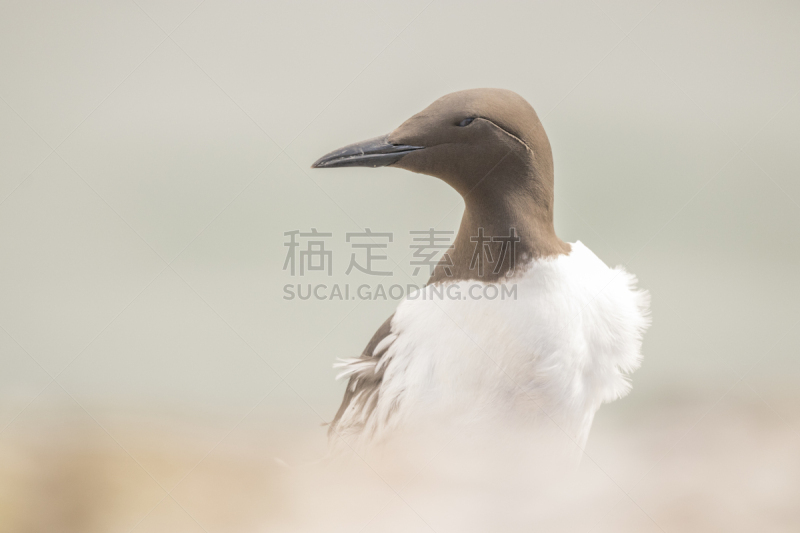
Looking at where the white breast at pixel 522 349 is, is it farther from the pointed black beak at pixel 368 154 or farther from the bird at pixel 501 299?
the pointed black beak at pixel 368 154

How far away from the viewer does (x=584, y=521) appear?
0.85 m

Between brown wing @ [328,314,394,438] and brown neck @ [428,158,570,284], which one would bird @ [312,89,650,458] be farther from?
brown wing @ [328,314,394,438]

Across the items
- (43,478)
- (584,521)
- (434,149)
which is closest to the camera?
(584,521)

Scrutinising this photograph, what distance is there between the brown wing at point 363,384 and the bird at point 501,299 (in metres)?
0.11

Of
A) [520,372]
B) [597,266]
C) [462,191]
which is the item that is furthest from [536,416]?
[462,191]

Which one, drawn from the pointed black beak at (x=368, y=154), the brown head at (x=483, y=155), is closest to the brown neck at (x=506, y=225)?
the brown head at (x=483, y=155)

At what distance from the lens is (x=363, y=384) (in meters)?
1.83

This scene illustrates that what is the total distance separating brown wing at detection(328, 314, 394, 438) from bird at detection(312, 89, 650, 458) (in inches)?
4.1

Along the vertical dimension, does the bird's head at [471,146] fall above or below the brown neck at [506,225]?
above

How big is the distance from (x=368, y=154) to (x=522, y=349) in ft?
1.93

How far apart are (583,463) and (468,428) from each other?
0.35m

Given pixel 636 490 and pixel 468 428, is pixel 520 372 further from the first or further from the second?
pixel 636 490

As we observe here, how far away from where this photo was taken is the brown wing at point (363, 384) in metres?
1.78

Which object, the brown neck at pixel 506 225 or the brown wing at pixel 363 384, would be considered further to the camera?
the brown wing at pixel 363 384
